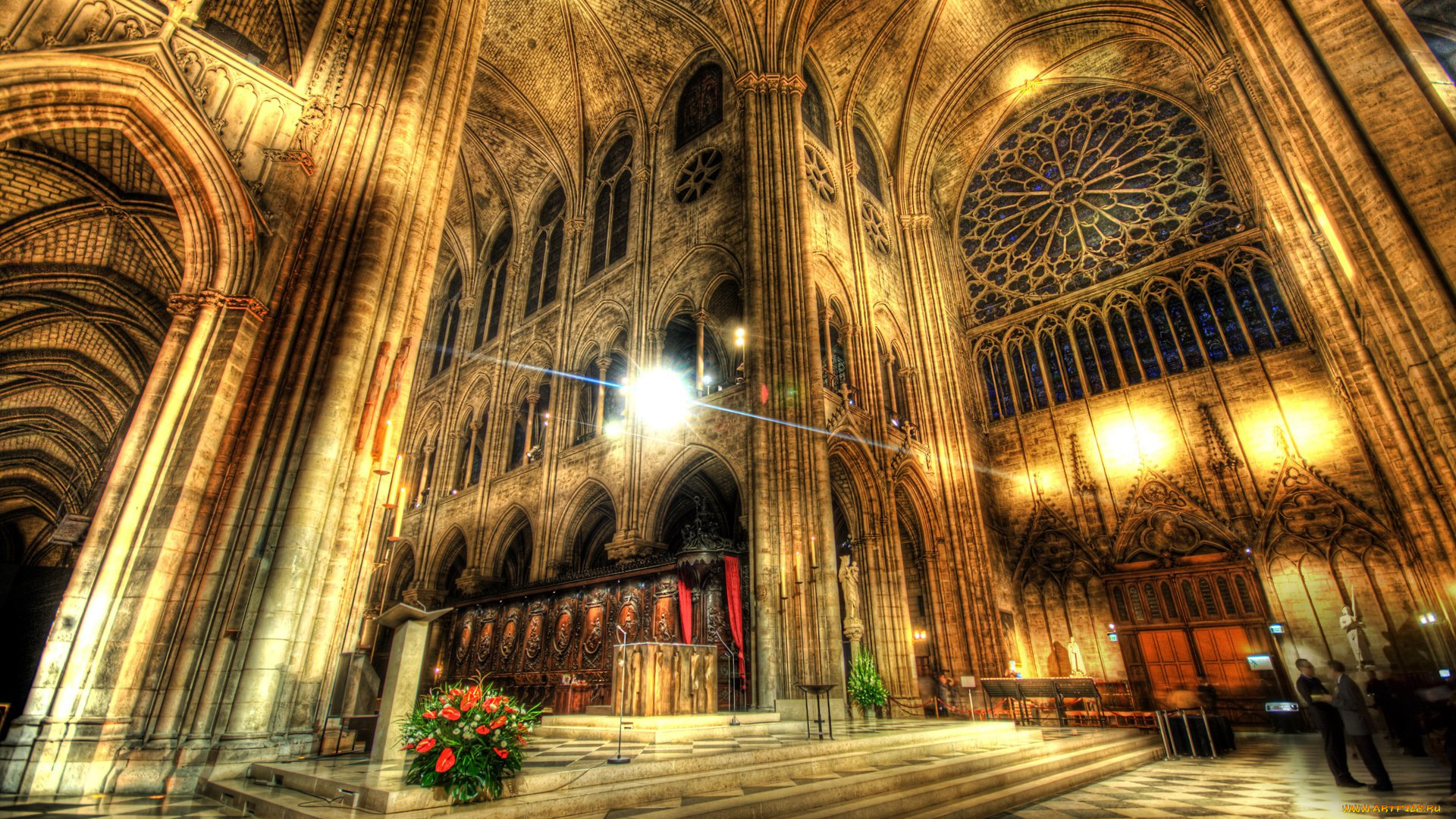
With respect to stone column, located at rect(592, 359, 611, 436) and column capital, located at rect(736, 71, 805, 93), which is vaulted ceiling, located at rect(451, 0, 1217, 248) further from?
stone column, located at rect(592, 359, 611, 436)

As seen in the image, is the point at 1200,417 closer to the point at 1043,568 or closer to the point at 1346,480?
the point at 1346,480

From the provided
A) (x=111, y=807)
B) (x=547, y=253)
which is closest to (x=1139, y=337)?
(x=547, y=253)

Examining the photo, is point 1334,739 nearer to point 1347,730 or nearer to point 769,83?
point 1347,730

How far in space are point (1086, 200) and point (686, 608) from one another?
1804cm

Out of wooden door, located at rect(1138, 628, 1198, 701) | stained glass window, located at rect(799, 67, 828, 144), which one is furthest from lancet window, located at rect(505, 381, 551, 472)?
wooden door, located at rect(1138, 628, 1198, 701)

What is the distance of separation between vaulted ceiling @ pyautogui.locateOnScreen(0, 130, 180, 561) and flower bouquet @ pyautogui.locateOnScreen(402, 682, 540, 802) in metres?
9.35

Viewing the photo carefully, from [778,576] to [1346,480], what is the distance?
43.1ft

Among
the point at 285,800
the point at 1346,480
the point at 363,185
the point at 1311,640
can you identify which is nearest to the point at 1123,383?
the point at 1346,480

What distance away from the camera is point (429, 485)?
19.9 m

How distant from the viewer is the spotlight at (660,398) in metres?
13.9

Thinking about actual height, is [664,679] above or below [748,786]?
above

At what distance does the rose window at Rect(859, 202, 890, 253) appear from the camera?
17.8 metres

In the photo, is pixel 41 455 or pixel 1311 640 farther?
pixel 41 455

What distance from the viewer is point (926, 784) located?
555cm
